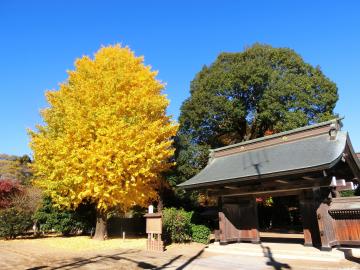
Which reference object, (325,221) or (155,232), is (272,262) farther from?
(155,232)

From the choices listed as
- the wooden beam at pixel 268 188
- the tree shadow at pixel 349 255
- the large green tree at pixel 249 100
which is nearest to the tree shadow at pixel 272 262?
the tree shadow at pixel 349 255

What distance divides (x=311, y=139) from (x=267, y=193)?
3.25m

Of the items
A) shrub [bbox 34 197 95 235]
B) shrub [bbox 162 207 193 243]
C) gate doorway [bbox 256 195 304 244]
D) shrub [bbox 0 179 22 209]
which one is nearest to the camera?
shrub [bbox 162 207 193 243]

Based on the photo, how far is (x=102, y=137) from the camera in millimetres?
14797

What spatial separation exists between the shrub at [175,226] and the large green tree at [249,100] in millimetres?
6048

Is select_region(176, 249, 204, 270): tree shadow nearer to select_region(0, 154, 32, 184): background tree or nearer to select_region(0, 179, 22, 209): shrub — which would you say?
select_region(0, 179, 22, 209): shrub

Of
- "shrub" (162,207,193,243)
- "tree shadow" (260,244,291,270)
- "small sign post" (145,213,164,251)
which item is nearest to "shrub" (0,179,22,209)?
"shrub" (162,207,193,243)

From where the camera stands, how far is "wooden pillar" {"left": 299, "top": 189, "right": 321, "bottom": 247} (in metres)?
12.1

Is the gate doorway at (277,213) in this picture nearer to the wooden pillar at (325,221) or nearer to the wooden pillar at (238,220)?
the wooden pillar at (238,220)

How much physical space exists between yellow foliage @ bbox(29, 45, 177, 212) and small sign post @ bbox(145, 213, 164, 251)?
6.41ft

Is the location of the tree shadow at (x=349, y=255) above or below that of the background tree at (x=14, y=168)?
below

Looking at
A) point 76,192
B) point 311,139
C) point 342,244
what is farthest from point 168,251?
point 311,139

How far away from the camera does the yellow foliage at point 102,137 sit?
48.2 ft

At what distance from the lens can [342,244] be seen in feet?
37.8
